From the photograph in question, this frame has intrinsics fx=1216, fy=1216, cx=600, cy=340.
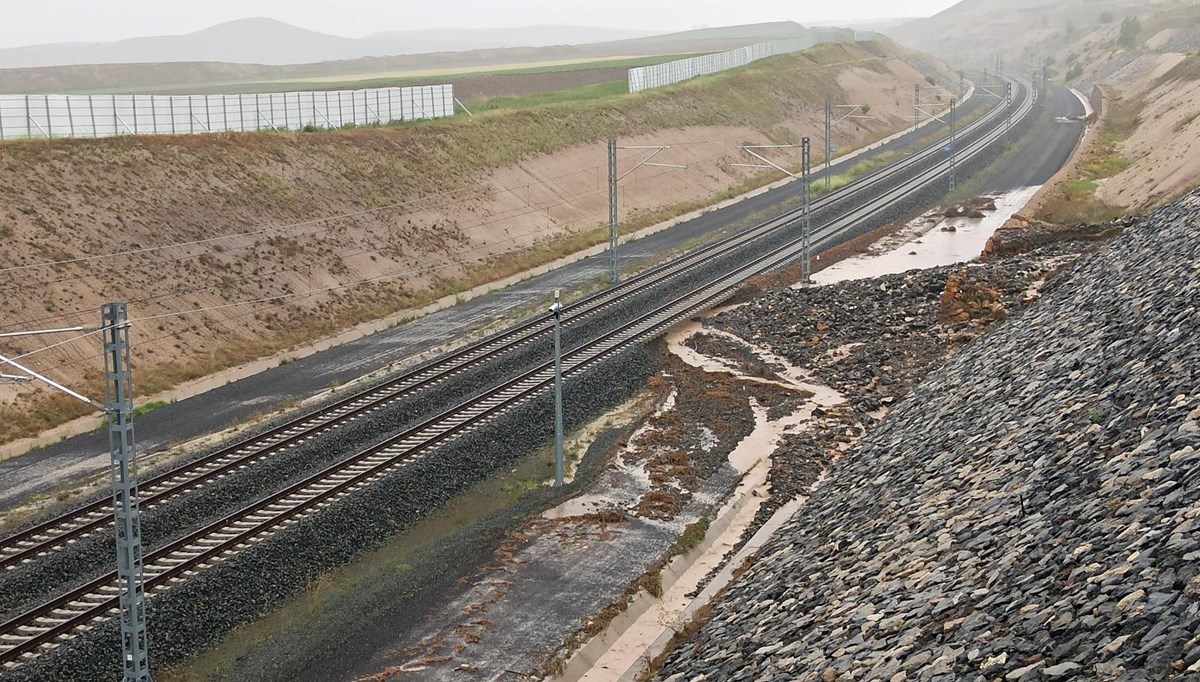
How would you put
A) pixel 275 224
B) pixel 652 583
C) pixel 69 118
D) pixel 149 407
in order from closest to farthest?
pixel 652 583, pixel 149 407, pixel 275 224, pixel 69 118

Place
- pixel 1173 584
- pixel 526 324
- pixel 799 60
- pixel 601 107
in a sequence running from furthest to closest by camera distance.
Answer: pixel 799 60
pixel 601 107
pixel 526 324
pixel 1173 584

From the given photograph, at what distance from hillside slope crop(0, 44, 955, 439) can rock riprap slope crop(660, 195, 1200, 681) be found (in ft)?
78.3

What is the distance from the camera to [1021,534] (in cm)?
1744

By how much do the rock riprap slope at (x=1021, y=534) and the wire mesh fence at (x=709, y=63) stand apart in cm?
7866

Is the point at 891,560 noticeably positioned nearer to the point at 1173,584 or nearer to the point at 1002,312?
the point at 1173,584

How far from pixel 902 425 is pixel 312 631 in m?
15.8

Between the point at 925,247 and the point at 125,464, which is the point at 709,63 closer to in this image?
the point at 925,247

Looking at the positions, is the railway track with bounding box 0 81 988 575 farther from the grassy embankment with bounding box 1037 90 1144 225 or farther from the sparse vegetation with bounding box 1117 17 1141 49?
the sparse vegetation with bounding box 1117 17 1141 49

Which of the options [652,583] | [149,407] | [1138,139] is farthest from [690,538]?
[1138,139]

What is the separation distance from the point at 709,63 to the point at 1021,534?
112079 millimetres

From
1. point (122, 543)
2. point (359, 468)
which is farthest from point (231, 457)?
point (122, 543)

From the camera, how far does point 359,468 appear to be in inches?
1188

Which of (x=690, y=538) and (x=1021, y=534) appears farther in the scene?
(x=690, y=538)

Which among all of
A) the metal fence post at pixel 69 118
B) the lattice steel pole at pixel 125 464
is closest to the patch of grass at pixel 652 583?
the lattice steel pole at pixel 125 464
